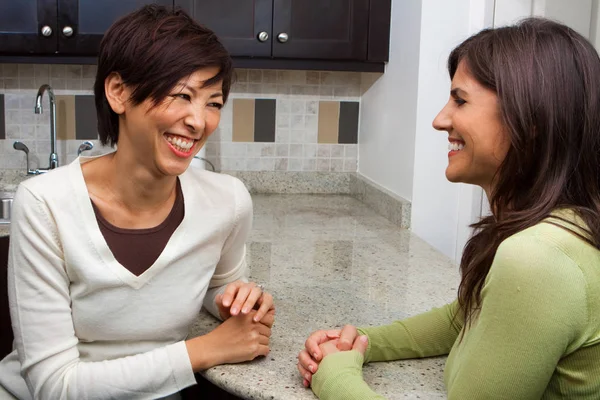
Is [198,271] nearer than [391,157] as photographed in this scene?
Yes

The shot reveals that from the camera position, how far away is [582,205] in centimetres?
103

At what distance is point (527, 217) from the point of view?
101cm

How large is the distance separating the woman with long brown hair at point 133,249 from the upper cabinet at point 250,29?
1.37m

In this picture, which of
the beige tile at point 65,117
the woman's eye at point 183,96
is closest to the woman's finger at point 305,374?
the woman's eye at point 183,96

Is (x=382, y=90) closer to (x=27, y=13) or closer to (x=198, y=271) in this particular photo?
(x=27, y=13)

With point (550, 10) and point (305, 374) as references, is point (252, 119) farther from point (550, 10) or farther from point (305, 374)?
point (305, 374)

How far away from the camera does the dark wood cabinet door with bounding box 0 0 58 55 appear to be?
105 inches

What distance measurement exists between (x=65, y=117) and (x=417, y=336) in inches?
83.3

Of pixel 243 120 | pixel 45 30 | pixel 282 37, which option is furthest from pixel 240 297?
pixel 243 120

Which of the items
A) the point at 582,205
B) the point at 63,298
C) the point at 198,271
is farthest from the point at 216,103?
the point at 582,205

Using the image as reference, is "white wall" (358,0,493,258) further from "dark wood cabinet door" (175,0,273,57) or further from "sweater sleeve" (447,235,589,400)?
"sweater sleeve" (447,235,589,400)

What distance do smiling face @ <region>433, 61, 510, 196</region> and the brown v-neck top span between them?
21.7 inches

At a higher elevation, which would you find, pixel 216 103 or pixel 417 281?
pixel 216 103

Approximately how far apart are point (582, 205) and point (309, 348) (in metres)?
0.49
